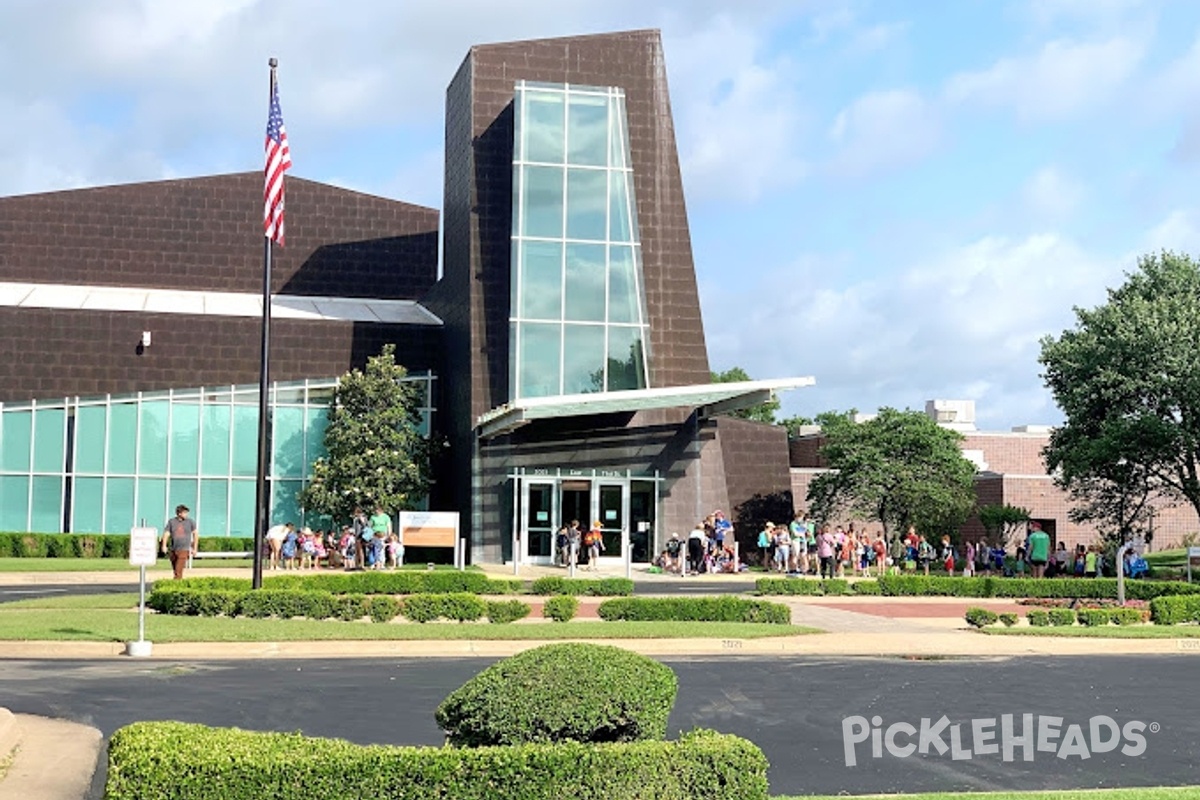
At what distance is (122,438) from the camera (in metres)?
48.4

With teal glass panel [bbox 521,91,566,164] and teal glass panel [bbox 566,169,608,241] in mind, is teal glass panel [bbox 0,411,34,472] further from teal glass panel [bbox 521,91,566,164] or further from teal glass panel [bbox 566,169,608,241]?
teal glass panel [bbox 566,169,608,241]

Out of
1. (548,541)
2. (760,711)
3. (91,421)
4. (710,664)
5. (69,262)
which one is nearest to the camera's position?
(760,711)

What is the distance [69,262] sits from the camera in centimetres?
5509

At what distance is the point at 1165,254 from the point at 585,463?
1968 centimetres

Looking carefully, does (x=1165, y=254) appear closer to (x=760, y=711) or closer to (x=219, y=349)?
(x=219, y=349)

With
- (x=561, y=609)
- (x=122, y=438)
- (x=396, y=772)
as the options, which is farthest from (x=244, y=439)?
(x=396, y=772)

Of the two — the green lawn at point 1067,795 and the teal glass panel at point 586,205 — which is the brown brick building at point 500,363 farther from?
the green lawn at point 1067,795

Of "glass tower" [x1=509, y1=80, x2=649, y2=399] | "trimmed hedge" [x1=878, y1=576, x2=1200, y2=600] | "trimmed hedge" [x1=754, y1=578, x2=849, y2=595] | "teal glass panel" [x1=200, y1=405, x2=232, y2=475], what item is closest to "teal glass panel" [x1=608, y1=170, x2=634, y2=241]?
"glass tower" [x1=509, y1=80, x2=649, y2=399]

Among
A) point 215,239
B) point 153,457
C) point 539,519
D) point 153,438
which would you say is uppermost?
point 215,239

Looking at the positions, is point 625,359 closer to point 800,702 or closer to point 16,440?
point 16,440

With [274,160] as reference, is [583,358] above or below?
below

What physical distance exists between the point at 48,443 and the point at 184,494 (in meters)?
4.65

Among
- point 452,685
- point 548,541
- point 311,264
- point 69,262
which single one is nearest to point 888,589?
point 548,541

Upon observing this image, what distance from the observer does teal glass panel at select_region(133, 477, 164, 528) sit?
4841 centimetres
